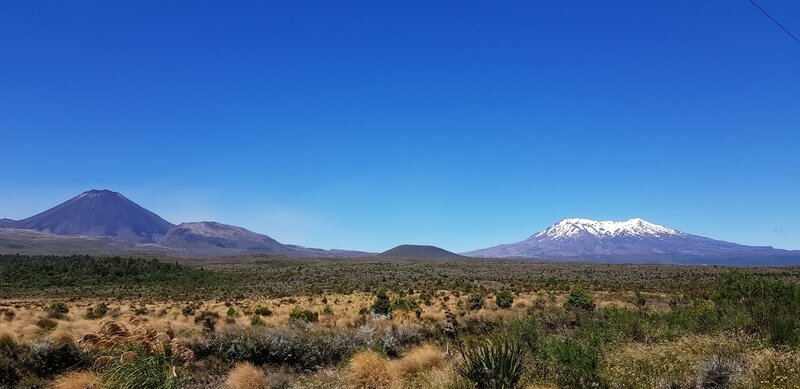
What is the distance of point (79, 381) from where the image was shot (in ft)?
37.8

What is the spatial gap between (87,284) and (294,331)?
5002 cm

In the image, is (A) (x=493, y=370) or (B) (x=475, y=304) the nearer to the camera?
(A) (x=493, y=370)

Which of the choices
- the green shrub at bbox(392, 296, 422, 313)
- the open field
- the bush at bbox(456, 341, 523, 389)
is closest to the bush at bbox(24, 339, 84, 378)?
the open field

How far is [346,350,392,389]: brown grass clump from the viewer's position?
12250 millimetres

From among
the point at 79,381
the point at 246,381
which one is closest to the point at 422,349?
the point at 246,381

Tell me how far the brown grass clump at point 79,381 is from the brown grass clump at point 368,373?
5.53m

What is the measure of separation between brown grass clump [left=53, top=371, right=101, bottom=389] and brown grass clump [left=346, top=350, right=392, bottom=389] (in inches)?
218

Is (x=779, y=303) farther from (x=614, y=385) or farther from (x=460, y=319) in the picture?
(x=460, y=319)

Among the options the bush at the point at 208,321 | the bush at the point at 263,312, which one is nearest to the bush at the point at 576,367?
the bush at the point at 208,321

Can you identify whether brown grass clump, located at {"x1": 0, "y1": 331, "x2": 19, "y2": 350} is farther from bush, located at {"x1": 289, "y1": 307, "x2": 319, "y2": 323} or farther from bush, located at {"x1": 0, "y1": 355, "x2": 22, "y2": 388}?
bush, located at {"x1": 289, "y1": 307, "x2": 319, "y2": 323}

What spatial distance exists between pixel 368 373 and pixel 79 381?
652 centimetres

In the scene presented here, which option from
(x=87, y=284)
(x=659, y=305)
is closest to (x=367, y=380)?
(x=659, y=305)

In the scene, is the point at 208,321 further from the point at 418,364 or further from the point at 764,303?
the point at 764,303

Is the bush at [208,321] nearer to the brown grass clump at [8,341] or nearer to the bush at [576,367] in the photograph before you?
the brown grass clump at [8,341]
